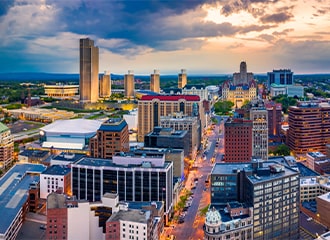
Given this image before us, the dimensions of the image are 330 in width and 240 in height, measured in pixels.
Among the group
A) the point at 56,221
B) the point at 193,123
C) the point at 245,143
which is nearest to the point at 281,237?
the point at 56,221

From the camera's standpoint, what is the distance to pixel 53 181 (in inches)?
1366

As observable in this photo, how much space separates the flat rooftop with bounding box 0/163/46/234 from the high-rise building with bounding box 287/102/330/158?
95.9 feet

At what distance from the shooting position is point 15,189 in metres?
32.8

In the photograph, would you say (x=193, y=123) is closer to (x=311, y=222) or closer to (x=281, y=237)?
(x=311, y=222)

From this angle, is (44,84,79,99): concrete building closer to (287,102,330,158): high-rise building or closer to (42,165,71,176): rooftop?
(287,102,330,158): high-rise building

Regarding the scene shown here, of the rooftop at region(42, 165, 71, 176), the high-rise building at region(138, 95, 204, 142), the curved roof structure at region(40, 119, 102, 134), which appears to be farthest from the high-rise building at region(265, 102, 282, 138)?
the rooftop at region(42, 165, 71, 176)

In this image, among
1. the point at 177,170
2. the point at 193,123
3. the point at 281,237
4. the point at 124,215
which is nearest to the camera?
the point at 124,215

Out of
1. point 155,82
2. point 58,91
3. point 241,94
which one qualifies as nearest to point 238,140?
point 241,94

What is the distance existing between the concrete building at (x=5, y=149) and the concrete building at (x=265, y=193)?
87.8 ft

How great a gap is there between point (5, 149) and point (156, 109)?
20953 mm

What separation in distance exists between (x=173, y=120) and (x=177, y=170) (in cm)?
1209

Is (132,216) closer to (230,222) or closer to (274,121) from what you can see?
(230,222)

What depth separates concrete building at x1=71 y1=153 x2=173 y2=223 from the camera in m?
30.1

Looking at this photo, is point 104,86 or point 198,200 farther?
point 104,86
